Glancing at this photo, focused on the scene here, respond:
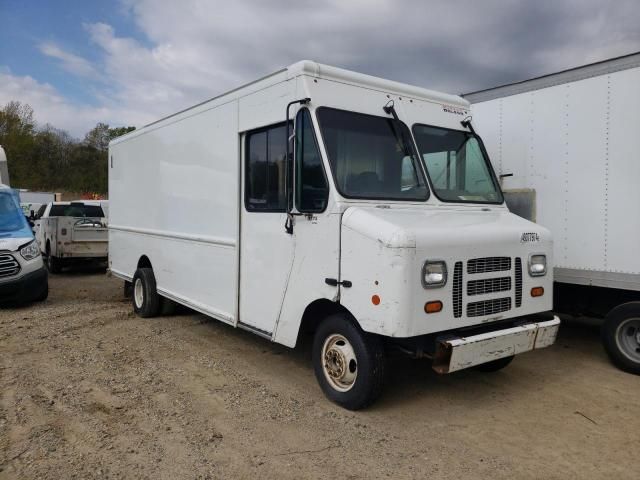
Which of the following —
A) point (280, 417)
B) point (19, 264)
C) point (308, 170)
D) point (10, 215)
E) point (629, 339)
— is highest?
point (308, 170)

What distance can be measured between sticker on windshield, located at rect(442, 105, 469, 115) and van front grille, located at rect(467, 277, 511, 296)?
205 cm

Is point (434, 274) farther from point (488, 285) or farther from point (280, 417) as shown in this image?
point (280, 417)

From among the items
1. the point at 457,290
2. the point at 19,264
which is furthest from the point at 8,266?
the point at 457,290

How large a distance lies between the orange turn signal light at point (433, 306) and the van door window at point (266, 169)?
5.67 feet

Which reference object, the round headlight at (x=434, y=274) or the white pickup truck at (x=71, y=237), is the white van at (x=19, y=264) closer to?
the white pickup truck at (x=71, y=237)

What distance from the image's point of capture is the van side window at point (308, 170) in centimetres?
446

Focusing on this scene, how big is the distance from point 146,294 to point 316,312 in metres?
4.05

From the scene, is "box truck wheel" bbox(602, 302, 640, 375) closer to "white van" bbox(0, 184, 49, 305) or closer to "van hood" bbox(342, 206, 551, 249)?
"van hood" bbox(342, 206, 551, 249)

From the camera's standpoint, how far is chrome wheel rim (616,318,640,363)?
5512mm

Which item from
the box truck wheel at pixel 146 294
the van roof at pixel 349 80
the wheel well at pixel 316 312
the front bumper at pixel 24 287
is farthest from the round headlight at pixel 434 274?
the front bumper at pixel 24 287

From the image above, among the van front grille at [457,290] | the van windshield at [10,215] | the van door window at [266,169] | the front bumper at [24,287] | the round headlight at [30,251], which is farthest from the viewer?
the van windshield at [10,215]

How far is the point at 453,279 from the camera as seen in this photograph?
4078 millimetres

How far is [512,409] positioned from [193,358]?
3.48m

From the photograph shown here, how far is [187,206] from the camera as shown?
674cm
